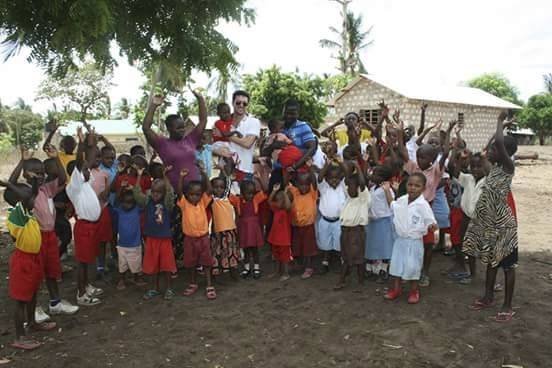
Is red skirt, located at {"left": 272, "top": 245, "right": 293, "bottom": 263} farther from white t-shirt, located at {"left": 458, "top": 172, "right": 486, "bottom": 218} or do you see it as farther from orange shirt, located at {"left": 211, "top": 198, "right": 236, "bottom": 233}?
white t-shirt, located at {"left": 458, "top": 172, "right": 486, "bottom": 218}

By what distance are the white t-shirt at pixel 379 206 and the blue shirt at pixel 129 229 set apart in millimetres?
2508

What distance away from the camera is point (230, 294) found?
4852mm

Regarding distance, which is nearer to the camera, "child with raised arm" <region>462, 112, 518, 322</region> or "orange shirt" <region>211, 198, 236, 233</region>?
"child with raised arm" <region>462, 112, 518, 322</region>

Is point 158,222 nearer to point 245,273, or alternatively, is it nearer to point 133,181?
point 133,181

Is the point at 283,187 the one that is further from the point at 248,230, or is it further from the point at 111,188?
the point at 111,188

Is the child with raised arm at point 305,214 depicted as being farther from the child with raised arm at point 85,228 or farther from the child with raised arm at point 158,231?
the child with raised arm at point 85,228

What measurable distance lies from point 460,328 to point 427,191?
1570 millimetres

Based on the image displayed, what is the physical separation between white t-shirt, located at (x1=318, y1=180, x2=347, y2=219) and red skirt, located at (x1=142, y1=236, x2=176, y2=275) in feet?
5.72

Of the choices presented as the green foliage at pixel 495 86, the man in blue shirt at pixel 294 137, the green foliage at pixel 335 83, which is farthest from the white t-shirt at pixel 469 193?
the green foliage at pixel 495 86

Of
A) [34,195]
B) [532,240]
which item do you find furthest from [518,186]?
[34,195]

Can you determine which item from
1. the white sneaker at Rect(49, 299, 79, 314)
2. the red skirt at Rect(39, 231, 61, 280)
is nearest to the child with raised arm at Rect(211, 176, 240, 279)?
the white sneaker at Rect(49, 299, 79, 314)

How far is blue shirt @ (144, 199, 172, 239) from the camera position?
15.6 feet

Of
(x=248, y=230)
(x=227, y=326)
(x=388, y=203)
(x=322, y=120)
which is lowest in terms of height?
(x=227, y=326)

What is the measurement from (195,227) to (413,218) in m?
2.17
